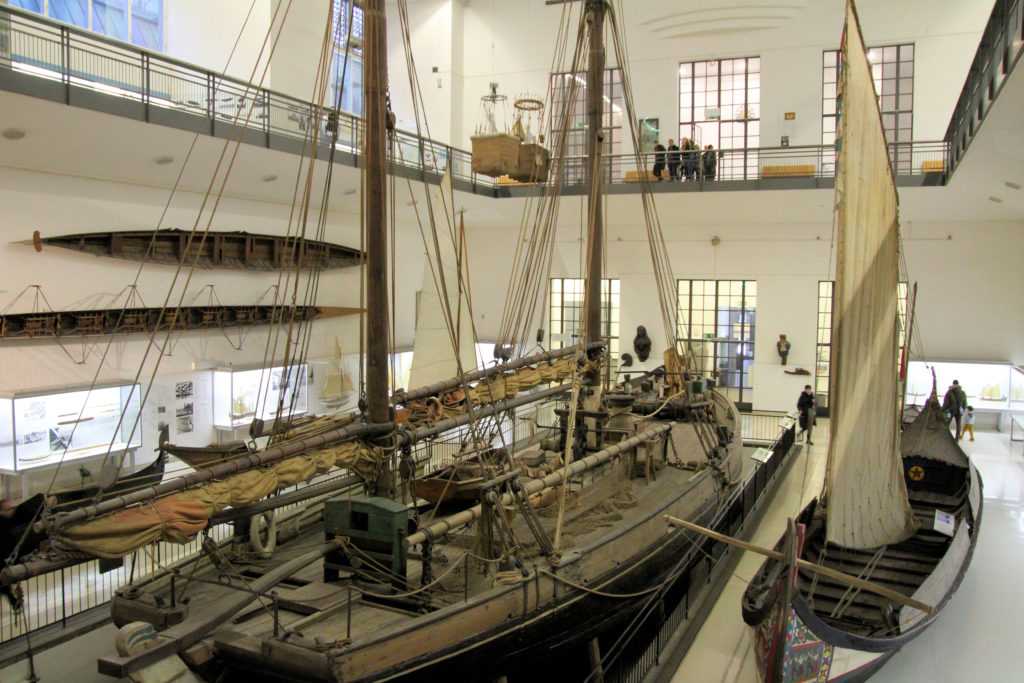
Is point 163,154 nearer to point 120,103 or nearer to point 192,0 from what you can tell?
point 120,103

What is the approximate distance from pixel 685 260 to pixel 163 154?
1233cm

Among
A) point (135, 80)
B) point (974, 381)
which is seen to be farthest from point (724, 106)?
point (135, 80)

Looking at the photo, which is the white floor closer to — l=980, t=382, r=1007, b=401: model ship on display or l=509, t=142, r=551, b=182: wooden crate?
l=980, t=382, r=1007, b=401: model ship on display

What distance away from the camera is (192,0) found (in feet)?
40.8

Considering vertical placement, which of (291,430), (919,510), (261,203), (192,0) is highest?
(192,0)

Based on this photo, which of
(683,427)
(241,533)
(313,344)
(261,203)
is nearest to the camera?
(241,533)

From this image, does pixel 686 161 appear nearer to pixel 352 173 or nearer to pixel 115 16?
pixel 352 173

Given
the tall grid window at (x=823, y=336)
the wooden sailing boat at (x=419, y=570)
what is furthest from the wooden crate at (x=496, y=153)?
the tall grid window at (x=823, y=336)

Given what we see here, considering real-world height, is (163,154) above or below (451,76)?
below

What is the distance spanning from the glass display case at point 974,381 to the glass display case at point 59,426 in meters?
14.2

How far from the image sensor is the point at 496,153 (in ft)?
42.4

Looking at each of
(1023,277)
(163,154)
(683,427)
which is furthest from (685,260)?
(163,154)

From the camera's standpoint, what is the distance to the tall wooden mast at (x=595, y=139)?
9.13 meters

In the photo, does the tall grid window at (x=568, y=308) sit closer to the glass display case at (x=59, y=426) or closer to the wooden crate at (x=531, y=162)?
the wooden crate at (x=531, y=162)
